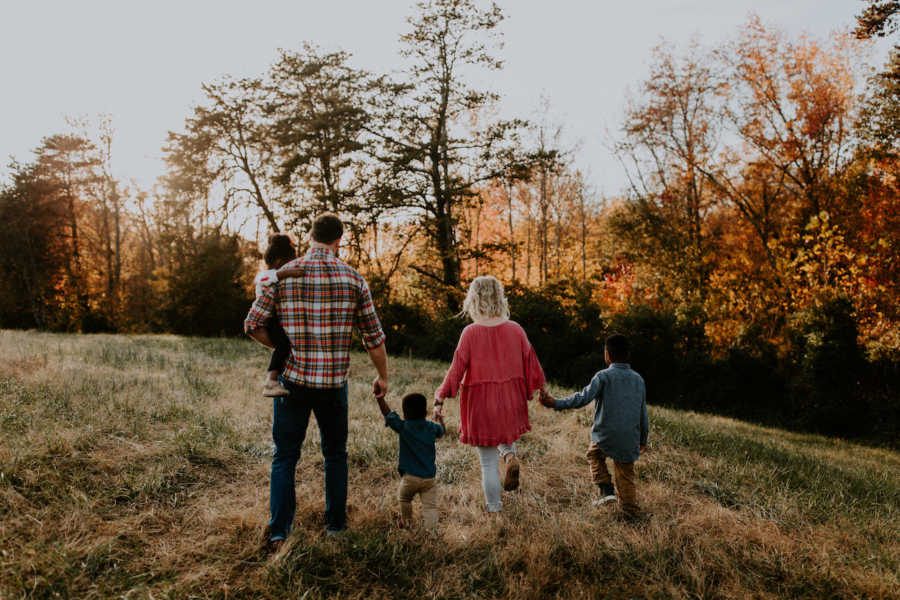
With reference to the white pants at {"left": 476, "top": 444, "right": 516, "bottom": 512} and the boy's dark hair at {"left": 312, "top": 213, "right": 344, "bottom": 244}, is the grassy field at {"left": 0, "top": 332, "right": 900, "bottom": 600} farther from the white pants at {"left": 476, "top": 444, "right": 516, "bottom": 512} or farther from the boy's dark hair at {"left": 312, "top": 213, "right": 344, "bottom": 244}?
the boy's dark hair at {"left": 312, "top": 213, "right": 344, "bottom": 244}

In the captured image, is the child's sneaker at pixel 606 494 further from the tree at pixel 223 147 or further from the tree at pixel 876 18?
the tree at pixel 223 147

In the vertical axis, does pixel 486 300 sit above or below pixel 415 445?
above

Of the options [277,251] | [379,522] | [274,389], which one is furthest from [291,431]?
[277,251]

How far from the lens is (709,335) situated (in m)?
16.2

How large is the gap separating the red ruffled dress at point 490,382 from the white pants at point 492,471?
11cm

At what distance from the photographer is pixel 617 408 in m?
4.16

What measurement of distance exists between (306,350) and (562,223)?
29.7 m

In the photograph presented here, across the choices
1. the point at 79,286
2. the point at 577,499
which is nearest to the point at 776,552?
the point at 577,499

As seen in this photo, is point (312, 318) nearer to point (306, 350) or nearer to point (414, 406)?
point (306, 350)

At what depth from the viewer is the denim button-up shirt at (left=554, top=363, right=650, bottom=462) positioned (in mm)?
4105

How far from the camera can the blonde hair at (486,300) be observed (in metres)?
4.18

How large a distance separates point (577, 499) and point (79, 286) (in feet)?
109

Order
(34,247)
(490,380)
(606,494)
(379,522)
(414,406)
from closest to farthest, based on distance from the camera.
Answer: (414,406) → (379,522) → (490,380) → (606,494) → (34,247)

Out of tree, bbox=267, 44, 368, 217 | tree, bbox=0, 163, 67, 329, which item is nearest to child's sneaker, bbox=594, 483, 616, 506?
tree, bbox=267, 44, 368, 217
